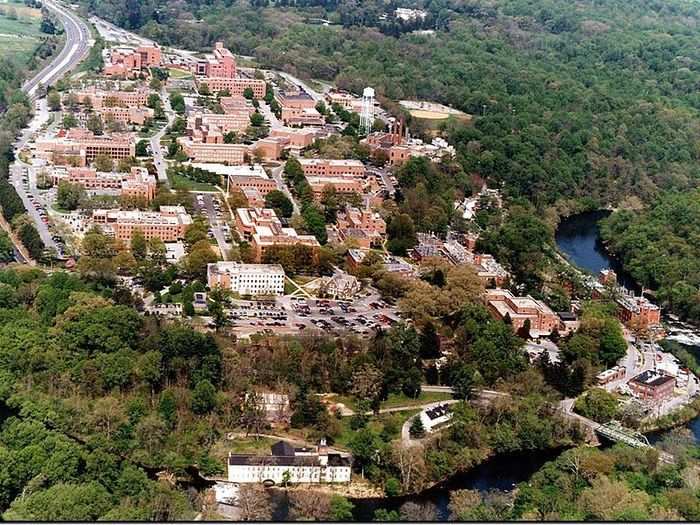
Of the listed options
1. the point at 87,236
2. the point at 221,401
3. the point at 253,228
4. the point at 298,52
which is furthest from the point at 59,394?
the point at 298,52

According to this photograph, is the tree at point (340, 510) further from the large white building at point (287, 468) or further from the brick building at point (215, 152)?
the brick building at point (215, 152)

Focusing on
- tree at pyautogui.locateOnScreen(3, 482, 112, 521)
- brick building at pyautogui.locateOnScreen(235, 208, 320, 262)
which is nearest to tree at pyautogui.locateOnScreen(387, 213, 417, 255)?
brick building at pyautogui.locateOnScreen(235, 208, 320, 262)

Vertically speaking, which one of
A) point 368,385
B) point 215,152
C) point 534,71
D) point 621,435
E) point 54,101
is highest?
point 368,385

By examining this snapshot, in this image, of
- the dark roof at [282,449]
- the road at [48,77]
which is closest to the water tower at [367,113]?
the road at [48,77]

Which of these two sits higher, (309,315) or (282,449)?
(282,449)

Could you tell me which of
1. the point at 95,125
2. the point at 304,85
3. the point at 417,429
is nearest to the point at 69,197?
the point at 95,125

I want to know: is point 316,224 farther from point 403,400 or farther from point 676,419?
point 676,419
